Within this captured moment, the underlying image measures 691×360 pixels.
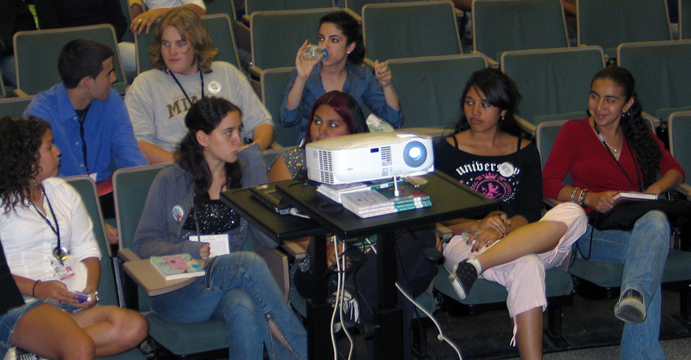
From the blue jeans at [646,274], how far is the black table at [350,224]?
1.09m

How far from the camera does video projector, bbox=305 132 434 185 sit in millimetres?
1479

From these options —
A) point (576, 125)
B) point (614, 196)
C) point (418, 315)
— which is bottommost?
point (418, 315)

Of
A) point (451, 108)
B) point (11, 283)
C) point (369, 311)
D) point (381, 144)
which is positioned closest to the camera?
point (381, 144)

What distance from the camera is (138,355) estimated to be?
208cm

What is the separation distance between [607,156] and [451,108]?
81 cm

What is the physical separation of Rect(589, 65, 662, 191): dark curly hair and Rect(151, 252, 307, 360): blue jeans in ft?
5.29

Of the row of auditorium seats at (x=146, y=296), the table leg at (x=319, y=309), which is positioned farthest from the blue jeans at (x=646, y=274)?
the table leg at (x=319, y=309)

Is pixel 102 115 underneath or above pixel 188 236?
above

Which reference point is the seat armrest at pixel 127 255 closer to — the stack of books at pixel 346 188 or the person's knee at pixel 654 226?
the stack of books at pixel 346 188

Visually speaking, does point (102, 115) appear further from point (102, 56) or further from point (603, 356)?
point (603, 356)

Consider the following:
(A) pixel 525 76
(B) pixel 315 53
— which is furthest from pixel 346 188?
(A) pixel 525 76

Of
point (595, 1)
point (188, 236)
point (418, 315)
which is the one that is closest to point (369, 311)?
point (418, 315)

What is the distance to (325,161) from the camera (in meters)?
1.52

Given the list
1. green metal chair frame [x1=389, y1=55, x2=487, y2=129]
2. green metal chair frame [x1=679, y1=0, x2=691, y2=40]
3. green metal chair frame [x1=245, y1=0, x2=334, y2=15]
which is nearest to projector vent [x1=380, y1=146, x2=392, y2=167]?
green metal chair frame [x1=389, y1=55, x2=487, y2=129]
